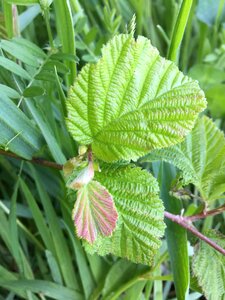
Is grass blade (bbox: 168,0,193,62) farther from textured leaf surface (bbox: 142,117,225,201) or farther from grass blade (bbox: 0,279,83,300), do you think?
Answer: grass blade (bbox: 0,279,83,300)

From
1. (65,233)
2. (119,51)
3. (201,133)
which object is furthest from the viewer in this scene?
(65,233)

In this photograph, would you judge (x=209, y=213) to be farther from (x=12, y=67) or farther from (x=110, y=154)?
(x=12, y=67)

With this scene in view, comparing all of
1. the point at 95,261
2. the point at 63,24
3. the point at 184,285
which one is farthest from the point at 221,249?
the point at 63,24

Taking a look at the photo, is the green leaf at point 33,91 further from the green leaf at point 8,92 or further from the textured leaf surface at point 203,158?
the textured leaf surface at point 203,158

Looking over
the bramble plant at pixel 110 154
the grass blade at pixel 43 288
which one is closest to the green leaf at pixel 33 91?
the bramble plant at pixel 110 154

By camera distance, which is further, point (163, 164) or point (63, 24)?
point (163, 164)

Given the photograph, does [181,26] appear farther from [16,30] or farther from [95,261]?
[95,261]

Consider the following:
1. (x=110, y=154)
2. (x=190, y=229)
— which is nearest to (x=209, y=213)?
(x=190, y=229)
